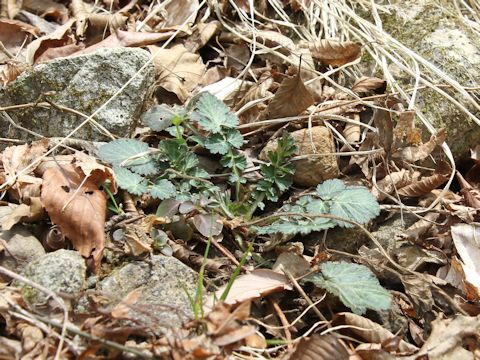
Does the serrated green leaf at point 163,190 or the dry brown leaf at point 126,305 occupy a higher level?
the serrated green leaf at point 163,190

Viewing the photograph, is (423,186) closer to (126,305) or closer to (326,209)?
(326,209)

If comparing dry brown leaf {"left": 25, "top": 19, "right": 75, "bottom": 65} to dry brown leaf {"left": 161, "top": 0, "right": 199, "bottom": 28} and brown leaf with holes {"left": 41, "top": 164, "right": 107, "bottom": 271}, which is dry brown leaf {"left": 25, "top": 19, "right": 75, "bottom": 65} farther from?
brown leaf with holes {"left": 41, "top": 164, "right": 107, "bottom": 271}

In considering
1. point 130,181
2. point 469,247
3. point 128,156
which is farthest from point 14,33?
point 469,247

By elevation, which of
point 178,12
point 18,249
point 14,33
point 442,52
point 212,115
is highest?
point 442,52

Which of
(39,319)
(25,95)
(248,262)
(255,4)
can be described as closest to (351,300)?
(248,262)

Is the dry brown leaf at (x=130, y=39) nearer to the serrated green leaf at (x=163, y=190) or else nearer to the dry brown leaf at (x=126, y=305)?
the serrated green leaf at (x=163, y=190)

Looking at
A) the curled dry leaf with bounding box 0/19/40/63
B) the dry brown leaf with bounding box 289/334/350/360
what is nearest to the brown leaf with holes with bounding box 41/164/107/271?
the dry brown leaf with bounding box 289/334/350/360

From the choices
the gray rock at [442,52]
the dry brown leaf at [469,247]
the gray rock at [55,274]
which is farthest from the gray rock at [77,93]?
the dry brown leaf at [469,247]
